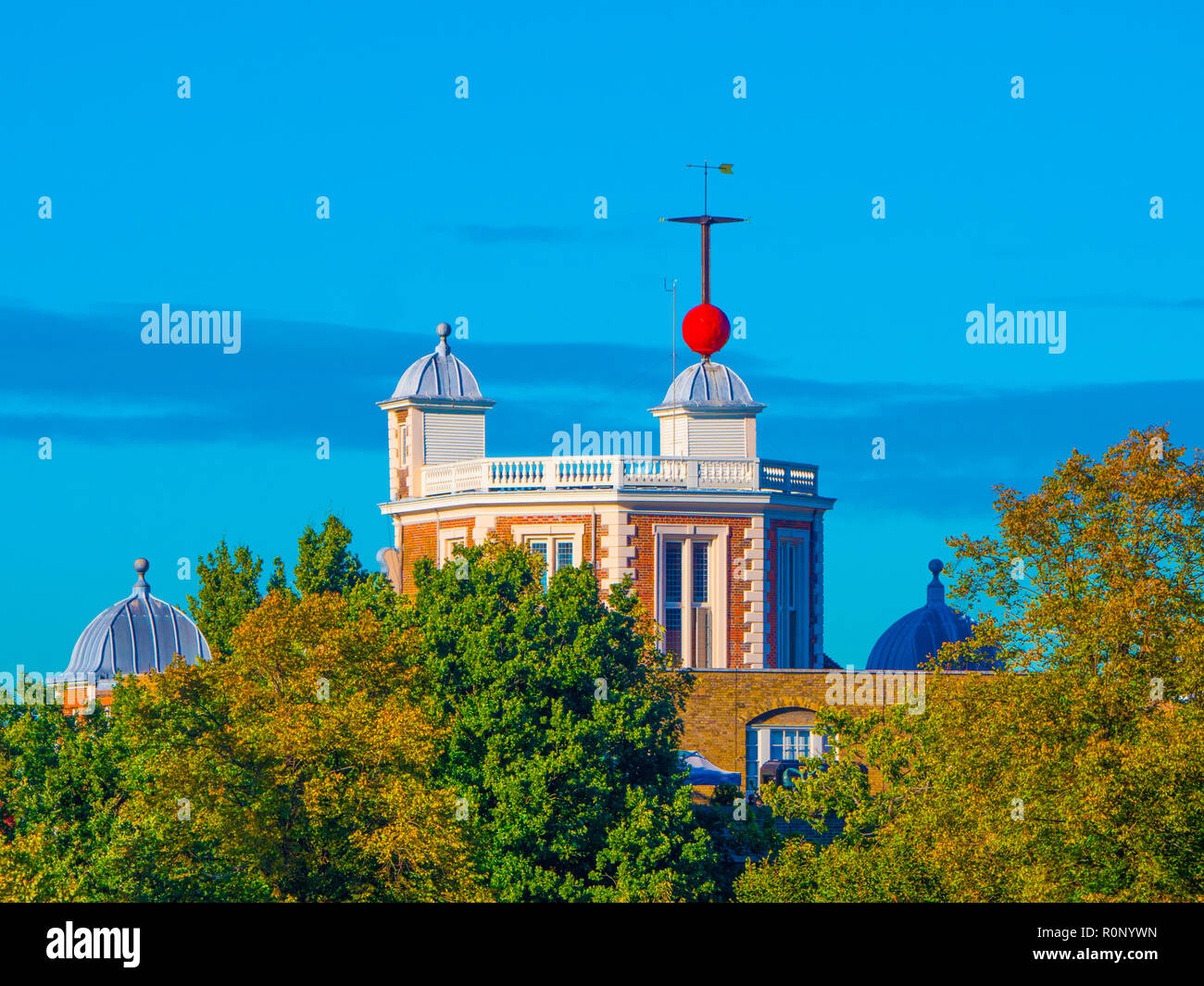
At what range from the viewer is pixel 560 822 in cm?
5050

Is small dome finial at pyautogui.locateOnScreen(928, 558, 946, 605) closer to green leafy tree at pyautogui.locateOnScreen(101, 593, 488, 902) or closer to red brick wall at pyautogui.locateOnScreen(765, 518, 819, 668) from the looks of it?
red brick wall at pyautogui.locateOnScreen(765, 518, 819, 668)

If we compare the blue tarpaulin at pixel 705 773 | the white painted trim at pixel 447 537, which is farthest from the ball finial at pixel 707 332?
the blue tarpaulin at pixel 705 773

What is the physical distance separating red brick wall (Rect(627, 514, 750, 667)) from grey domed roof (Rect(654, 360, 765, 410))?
544 cm

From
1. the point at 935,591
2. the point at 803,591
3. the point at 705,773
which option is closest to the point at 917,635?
the point at 935,591

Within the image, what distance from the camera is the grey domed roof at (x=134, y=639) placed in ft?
244

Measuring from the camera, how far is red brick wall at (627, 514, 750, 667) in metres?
64.8

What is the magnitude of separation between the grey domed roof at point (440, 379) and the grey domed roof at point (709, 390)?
7.03 m

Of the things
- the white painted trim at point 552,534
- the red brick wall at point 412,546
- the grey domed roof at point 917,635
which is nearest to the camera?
the white painted trim at point 552,534

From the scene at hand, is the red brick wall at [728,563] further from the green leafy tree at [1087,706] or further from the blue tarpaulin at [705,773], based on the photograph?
the green leafy tree at [1087,706]
